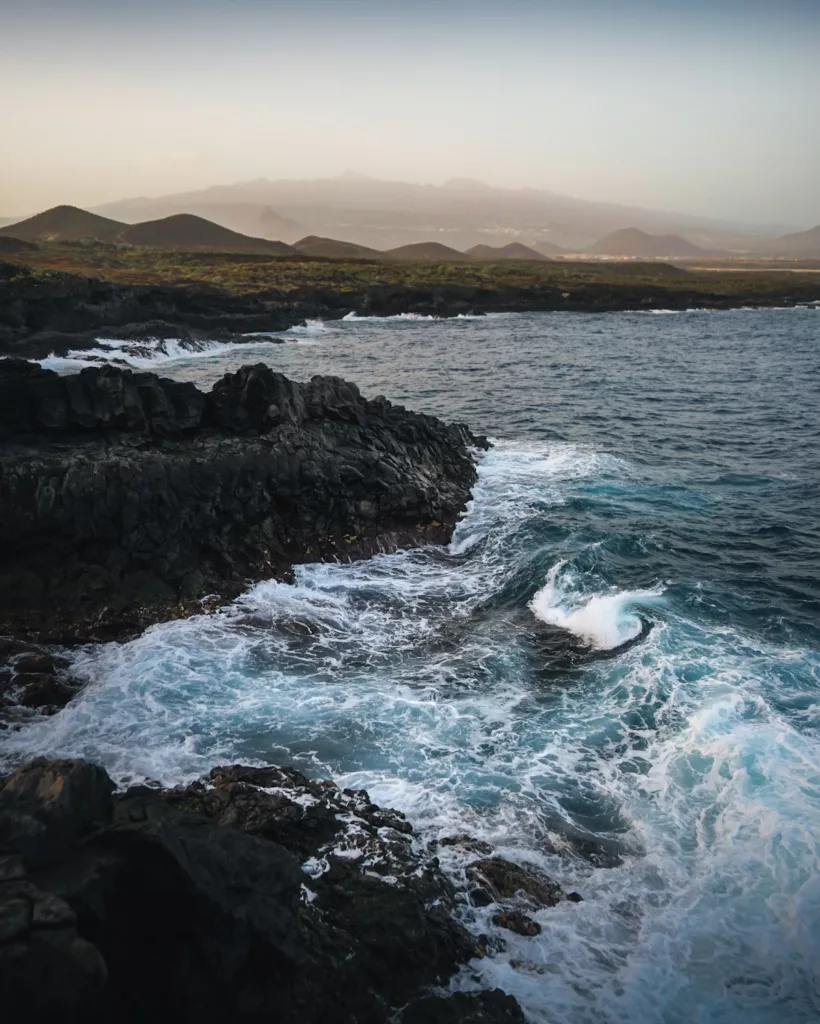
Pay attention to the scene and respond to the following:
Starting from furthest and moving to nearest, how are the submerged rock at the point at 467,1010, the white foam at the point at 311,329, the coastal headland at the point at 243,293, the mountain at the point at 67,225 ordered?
1. the mountain at the point at 67,225
2. the white foam at the point at 311,329
3. the coastal headland at the point at 243,293
4. the submerged rock at the point at 467,1010

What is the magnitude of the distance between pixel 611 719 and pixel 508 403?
31541mm

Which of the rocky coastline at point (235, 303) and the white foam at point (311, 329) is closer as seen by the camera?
the rocky coastline at point (235, 303)

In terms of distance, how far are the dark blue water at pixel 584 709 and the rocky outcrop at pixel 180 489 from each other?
4.21 feet

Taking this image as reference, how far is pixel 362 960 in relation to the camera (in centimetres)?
923

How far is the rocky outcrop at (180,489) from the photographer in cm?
1969

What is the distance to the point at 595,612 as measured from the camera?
1961 cm

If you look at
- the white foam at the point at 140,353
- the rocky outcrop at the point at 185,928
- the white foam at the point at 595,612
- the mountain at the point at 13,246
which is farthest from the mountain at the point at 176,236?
the rocky outcrop at the point at 185,928

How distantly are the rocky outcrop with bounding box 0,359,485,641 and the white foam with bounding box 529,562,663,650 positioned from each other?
5.55 meters

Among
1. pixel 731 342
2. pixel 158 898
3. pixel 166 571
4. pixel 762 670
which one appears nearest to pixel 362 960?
pixel 158 898

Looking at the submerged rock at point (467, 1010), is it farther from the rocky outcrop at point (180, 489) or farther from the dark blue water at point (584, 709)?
the rocky outcrop at point (180, 489)

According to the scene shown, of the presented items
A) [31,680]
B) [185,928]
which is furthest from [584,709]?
[31,680]

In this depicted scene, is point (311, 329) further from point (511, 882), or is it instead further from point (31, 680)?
point (511, 882)

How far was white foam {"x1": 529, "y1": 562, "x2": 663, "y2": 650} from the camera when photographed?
18.9 m

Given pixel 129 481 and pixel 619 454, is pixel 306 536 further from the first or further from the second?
pixel 619 454
